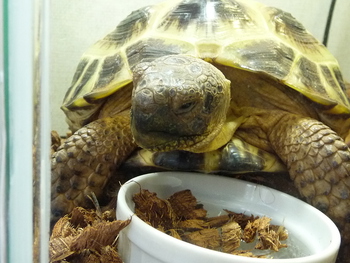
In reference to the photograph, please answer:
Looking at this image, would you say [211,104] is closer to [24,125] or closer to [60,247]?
[60,247]

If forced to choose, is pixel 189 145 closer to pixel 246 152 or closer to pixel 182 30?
pixel 246 152

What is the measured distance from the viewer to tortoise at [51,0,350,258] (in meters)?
1.25

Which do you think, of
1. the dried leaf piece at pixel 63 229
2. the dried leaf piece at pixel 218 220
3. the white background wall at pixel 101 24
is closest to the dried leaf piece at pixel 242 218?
the dried leaf piece at pixel 218 220

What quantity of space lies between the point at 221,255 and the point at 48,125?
51 cm

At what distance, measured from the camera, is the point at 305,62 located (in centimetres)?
167

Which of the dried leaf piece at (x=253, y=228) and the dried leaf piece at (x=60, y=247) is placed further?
the dried leaf piece at (x=253, y=228)

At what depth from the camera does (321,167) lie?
1.40 m

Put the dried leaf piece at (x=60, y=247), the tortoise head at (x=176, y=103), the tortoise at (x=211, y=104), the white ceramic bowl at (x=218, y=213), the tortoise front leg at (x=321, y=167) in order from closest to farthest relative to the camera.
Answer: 1. the white ceramic bowl at (x=218, y=213)
2. the dried leaf piece at (x=60, y=247)
3. the tortoise head at (x=176, y=103)
4. the tortoise at (x=211, y=104)
5. the tortoise front leg at (x=321, y=167)

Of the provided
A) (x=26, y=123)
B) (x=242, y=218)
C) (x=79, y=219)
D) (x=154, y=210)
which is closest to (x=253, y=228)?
(x=242, y=218)

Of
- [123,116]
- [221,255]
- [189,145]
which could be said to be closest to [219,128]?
[189,145]

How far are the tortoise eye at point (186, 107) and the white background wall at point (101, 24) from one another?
522 mm

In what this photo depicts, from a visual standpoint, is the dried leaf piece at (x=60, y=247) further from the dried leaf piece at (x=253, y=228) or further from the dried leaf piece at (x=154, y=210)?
the dried leaf piece at (x=253, y=228)

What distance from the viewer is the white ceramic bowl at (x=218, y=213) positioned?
0.92 metres

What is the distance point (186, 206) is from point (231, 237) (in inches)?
8.7
